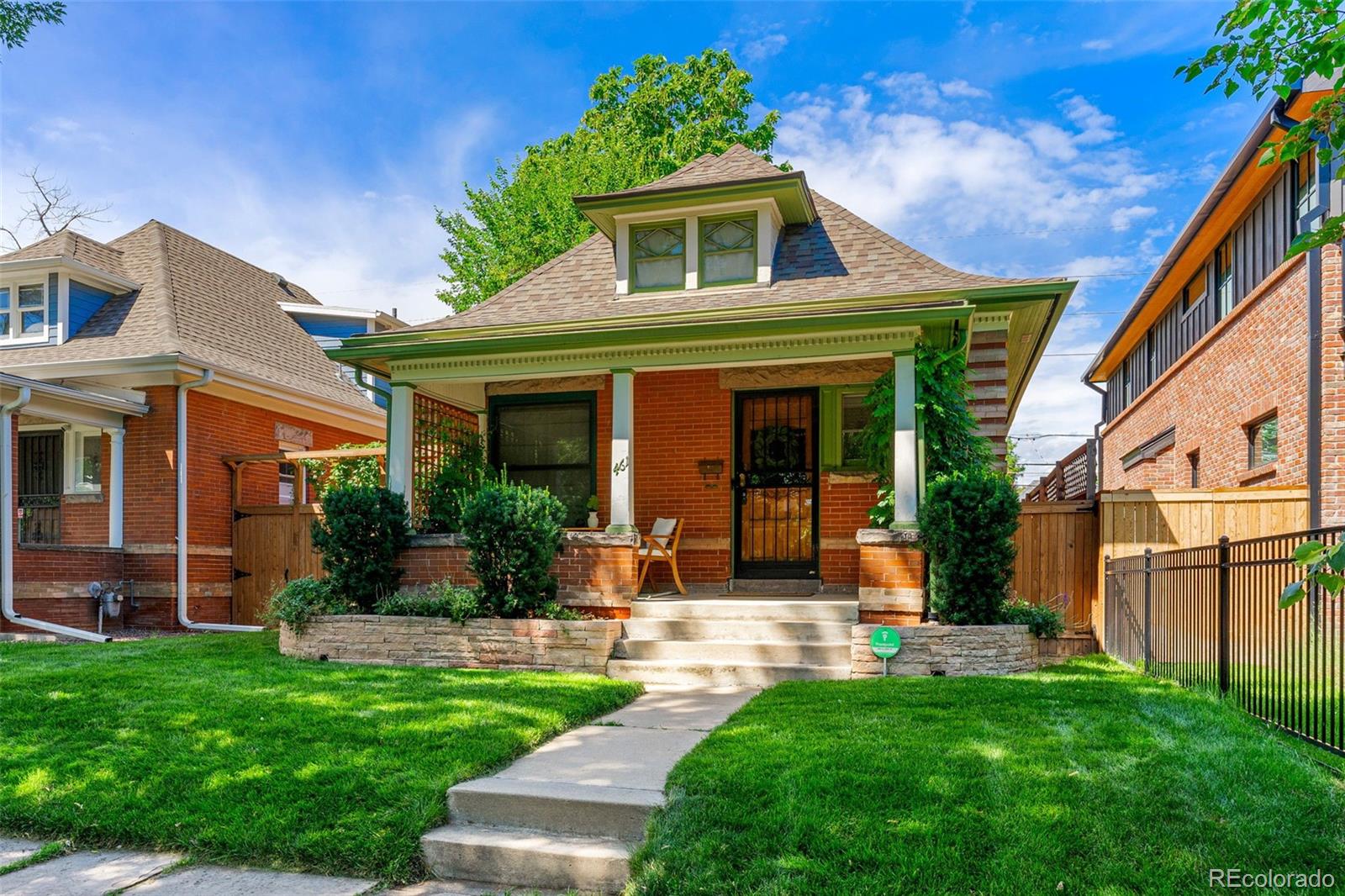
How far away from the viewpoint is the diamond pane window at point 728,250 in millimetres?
10242

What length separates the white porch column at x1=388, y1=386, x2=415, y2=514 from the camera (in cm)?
963

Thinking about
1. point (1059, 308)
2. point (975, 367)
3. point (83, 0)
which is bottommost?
point (975, 367)

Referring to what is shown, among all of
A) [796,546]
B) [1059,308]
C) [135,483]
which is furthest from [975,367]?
[135,483]

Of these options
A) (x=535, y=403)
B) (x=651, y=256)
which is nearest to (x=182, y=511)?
(x=535, y=403)

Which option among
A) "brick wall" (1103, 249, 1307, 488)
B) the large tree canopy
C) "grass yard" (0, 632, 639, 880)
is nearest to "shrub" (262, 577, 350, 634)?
"grass yard" (0, 632, 639, 880)

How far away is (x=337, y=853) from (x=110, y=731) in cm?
241

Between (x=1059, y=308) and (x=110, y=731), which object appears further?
(x=1059, y=308)

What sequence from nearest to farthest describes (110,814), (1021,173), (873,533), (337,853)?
1. (337,853)
2. (110,814)
3. (873,533)
4. (1021,173)

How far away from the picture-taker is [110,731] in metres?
5.44

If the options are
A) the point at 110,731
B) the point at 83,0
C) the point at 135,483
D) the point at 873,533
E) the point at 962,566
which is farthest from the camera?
the point at 135,483

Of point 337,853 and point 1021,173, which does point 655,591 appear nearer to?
point 337,853

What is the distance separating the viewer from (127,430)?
1216cm

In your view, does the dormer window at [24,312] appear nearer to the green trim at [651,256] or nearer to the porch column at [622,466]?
the green trim at [651,256]

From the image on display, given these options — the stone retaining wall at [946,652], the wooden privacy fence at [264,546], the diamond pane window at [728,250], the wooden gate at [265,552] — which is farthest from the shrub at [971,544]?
the wooden gate at [265,552]
